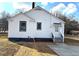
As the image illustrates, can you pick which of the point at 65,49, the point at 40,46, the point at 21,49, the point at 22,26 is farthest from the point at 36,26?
the point at 65,49

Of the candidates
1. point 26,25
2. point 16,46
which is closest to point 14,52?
point 16,46

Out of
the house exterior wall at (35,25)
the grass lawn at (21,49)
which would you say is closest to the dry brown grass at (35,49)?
the grass lawn at (21,49)

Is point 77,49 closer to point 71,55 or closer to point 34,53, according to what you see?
point 71,55

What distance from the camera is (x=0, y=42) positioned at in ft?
14.1

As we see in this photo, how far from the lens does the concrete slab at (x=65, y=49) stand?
4258mm

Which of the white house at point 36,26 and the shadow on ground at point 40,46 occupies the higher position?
the white house at point 36,26

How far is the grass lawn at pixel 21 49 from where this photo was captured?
13.9ft

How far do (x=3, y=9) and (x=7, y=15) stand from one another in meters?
0.12

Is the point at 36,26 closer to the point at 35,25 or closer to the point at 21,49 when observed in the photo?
the point at 35,25

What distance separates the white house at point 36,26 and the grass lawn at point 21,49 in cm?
10

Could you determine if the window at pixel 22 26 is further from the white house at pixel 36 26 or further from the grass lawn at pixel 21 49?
the grass lawn at pixel 21 49

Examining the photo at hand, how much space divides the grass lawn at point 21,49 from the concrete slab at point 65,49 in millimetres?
82

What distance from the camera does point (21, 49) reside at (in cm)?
426

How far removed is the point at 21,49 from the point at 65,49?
2.32ft
